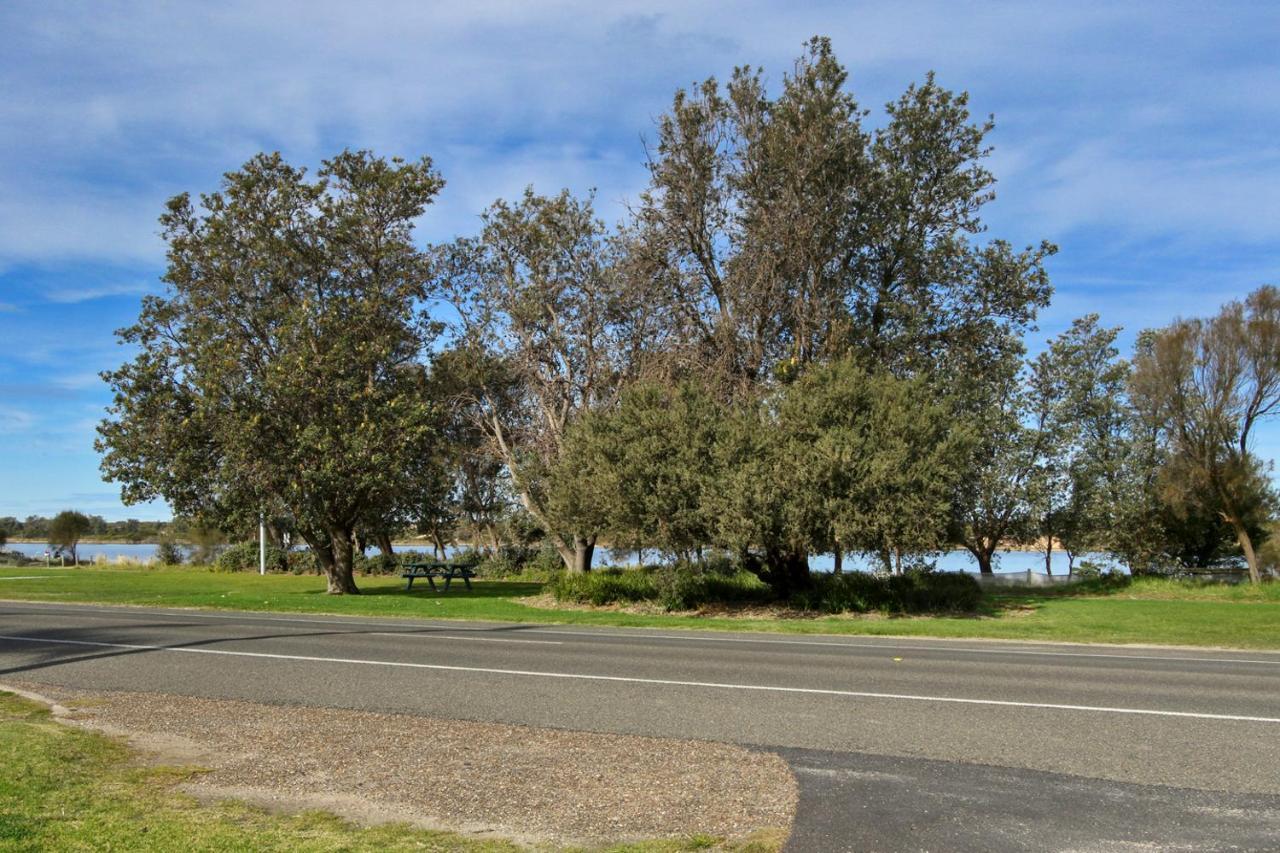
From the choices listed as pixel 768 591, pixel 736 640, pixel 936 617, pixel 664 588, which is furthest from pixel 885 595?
pixel 736 640

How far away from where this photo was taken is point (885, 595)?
24.0 meters

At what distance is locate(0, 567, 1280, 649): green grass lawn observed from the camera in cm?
1844

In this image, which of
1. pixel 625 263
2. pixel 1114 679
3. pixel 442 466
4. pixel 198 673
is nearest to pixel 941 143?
pixel 625 263

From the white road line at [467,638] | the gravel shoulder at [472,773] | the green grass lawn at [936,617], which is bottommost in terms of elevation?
the green grass lawn at [936,617]

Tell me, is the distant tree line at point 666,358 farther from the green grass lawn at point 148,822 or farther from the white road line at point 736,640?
the green grass lawn at point 148,822

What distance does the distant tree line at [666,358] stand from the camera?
22422mm

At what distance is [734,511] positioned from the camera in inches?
839

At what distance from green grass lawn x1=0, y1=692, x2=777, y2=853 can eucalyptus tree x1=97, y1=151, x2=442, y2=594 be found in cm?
2052

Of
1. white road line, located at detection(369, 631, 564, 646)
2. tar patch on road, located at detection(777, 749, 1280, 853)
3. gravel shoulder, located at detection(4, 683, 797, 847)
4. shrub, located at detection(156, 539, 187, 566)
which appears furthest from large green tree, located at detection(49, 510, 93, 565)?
tar patch on road, located at detection(777, 749, 1280, 853)

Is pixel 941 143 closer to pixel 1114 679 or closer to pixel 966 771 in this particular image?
pixel 1114 679

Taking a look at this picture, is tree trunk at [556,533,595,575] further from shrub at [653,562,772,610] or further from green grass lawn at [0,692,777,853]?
green grass lawn at [0,692,777,853]

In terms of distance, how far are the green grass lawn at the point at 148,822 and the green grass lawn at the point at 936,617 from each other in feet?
45.5

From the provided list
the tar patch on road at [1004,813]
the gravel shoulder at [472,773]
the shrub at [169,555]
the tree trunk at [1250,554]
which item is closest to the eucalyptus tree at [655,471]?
the gravel shoulder at [472,773]

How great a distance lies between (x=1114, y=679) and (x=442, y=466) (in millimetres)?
22815
